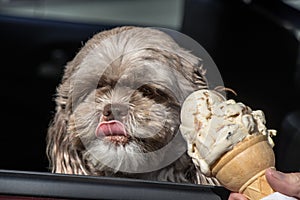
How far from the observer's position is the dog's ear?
180cm

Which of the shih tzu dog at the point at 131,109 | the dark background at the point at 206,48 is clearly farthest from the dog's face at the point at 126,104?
the dark background at the point at 206,48

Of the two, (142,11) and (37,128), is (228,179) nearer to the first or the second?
(37,128)

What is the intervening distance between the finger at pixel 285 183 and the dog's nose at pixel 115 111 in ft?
1.50

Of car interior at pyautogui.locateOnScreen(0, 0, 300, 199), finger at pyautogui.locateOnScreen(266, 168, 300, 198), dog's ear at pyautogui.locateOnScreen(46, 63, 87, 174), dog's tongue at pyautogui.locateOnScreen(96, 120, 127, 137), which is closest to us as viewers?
finger at pyautogui.locateOnScreen(266, 168, 300, 198)

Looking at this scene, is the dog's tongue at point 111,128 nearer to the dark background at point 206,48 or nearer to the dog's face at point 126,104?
the dog's face at point 126,104

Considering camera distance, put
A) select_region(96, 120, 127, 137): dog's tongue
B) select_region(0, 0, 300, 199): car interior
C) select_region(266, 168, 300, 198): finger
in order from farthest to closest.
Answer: select_region(0, 0, 300, 199): car interior
select_region(96, 120, 127, 137): dog's tongue
select_region(266, 168, 300, 198): finger

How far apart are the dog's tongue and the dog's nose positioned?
0.05 feet

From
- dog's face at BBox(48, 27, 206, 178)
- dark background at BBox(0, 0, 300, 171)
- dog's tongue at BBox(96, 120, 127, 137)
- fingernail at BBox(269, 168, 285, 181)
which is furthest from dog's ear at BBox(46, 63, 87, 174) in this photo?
dark background at BBox(0, 0, 300, 171)

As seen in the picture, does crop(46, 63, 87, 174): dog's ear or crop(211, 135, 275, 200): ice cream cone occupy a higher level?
crop(211, 135, 275, 200): ice cream cone

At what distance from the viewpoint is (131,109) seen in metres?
1.66

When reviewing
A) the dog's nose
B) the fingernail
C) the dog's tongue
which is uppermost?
the fingernail

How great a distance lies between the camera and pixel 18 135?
9.40ft

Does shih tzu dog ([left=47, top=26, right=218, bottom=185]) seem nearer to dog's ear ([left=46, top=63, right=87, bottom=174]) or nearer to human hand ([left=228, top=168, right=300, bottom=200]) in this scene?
dog's ear ([left=46, top=63, right=87, bottom=174])

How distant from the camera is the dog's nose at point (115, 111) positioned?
1648 millimetres
